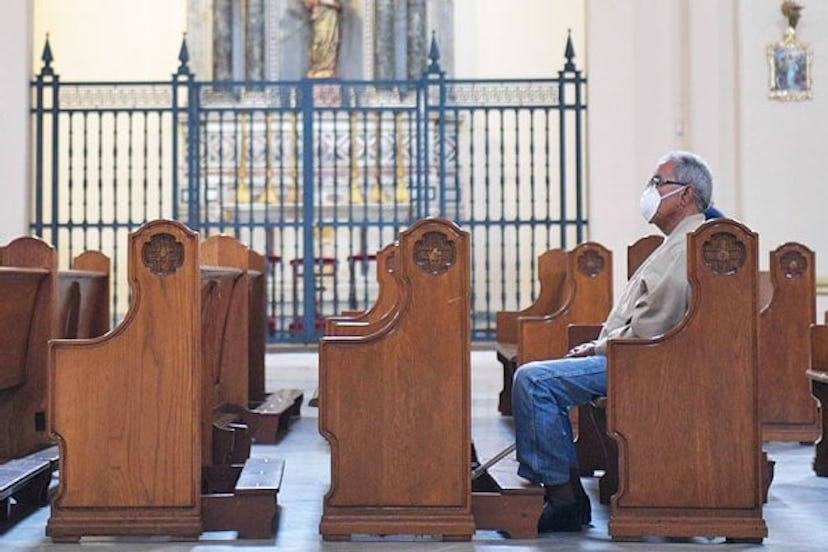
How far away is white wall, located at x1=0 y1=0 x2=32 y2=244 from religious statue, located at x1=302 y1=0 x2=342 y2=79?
4258 mm

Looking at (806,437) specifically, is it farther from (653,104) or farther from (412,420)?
(653,104)

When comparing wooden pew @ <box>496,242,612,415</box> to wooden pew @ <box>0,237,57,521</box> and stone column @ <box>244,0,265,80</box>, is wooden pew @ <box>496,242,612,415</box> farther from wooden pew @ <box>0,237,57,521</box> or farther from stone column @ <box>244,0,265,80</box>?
stone column @ <box>244,0,265,80</box>

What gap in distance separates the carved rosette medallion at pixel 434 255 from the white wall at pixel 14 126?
9.04m

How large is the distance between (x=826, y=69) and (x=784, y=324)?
4641 millimetres

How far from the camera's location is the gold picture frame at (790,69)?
9.93 meters

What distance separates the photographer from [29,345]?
15.7 feet

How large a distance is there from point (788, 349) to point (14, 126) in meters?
8.67

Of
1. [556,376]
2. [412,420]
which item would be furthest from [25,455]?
[556,376]

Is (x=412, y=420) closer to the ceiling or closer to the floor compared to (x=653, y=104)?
closer to the floor

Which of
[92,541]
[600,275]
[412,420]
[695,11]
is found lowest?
[92,541]

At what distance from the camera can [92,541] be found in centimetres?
374

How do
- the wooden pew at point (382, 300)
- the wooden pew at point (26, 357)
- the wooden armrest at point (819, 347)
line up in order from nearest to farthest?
1. the wooden pew at point (26, 357)
2. the wooden armrest at point (819, 347)
3. the wooden pew at point (382, 300)

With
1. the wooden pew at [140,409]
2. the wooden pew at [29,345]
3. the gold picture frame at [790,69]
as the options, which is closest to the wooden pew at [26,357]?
the wooden pew at [29,345]

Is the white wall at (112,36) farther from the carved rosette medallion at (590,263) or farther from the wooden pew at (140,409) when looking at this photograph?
the wooden pew at (140,409)
